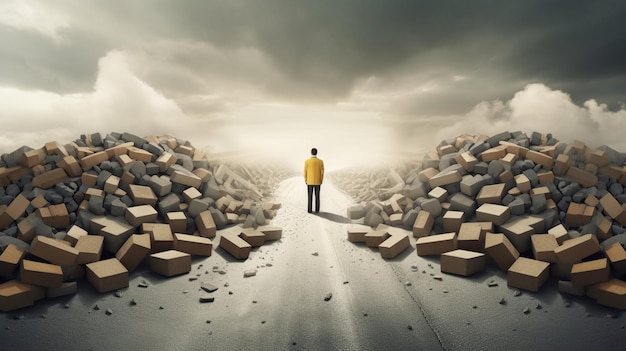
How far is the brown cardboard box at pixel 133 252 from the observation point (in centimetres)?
516

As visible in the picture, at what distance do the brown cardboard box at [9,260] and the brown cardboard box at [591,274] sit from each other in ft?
22.9

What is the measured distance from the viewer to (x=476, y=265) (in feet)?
16.7

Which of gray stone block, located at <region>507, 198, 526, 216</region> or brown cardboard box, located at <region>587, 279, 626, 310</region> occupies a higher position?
gray stone block, located at <region>507, 198, 526, 216</region>

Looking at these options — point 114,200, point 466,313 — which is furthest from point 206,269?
point 466,313

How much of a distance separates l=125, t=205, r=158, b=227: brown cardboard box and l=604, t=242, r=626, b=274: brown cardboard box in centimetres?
667

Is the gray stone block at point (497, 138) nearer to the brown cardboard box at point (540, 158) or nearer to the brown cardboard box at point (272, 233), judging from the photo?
the brown cardboard box at point (540, 158)

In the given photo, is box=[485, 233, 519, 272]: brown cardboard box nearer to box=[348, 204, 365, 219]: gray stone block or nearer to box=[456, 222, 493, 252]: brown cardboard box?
box=[456, 222, 493, 252]: brown cardboard box

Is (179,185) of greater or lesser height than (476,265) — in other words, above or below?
above

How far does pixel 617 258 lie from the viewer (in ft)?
15.1

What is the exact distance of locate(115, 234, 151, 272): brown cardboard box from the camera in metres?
5.16

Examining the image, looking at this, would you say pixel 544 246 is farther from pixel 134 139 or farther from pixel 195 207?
pixel 134 139

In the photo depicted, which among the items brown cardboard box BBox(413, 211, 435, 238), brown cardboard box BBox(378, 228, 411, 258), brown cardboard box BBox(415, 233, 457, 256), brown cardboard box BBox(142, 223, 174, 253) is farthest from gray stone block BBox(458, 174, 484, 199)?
brown cardboard box BBox(142, 223, 174, 253)

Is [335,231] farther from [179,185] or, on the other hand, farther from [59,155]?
[59,155]

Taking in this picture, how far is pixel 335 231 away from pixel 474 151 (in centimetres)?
340
